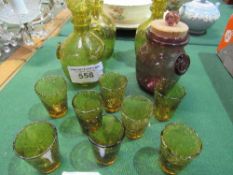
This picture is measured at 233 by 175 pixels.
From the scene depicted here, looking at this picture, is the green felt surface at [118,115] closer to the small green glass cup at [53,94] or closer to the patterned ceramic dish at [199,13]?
the small green glass cup at [53,94]

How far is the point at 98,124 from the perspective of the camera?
0.42 meters

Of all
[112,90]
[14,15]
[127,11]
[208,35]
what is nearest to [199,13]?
[208,35]

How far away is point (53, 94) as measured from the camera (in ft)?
1.50

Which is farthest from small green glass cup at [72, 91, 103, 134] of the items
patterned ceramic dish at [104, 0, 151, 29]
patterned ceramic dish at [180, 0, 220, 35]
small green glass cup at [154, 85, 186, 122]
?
patterned ceramic dish at [180, 0, 220, 35]

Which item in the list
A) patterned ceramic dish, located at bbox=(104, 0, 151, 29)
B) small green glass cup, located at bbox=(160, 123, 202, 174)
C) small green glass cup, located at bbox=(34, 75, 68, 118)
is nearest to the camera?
small green glass cup, located at bbox=(160, 123, 202, 174)

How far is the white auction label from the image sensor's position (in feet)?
1.66

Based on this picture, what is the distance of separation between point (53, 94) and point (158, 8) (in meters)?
0.32

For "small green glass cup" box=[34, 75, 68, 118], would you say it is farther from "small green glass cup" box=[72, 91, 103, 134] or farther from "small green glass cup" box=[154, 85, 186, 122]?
"small green glass cup" box=[154, 85, 186, 122]

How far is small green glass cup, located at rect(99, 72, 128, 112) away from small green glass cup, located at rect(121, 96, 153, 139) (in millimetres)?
28

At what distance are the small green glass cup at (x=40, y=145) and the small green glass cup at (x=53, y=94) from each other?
0.24 feet

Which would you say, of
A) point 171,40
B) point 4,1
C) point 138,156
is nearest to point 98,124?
point 138,156

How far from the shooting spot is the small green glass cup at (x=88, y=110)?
40 cm

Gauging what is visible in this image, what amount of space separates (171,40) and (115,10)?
31 cm

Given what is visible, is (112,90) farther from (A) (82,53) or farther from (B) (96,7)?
(B) (96,7)
